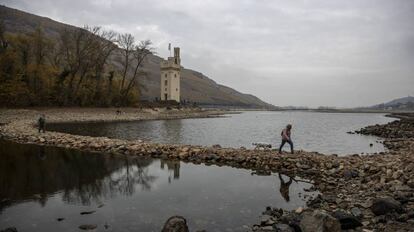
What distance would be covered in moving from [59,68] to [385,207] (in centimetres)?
6309

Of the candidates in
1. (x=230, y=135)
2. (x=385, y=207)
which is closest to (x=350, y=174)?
(x=385, y=207)

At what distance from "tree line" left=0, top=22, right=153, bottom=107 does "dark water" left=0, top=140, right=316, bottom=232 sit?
125 ft

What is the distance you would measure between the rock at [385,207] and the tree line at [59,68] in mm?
52375

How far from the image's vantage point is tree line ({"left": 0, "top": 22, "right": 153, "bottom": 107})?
170 feet

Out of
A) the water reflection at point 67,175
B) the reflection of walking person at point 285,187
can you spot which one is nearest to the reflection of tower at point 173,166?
the water reflection at point 67,175

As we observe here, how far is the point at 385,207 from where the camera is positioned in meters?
9.62

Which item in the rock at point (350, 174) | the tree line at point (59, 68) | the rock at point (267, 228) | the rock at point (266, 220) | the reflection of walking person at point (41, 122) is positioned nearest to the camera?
the rock at point (267, 228)

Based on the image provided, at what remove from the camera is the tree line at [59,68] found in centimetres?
5181

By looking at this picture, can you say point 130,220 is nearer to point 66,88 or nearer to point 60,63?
point 66,88

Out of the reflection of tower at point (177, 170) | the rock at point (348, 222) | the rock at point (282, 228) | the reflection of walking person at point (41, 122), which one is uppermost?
the reflection of walking person at point (41, 122)

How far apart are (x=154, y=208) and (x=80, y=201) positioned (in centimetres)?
264

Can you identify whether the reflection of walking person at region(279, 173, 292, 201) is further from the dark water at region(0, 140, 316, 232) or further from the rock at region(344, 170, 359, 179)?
the rock at region(344, 170, 359, 179)

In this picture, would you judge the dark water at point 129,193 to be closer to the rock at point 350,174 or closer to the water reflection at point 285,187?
the water reflection at point 285,187

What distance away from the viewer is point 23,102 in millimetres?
52500
